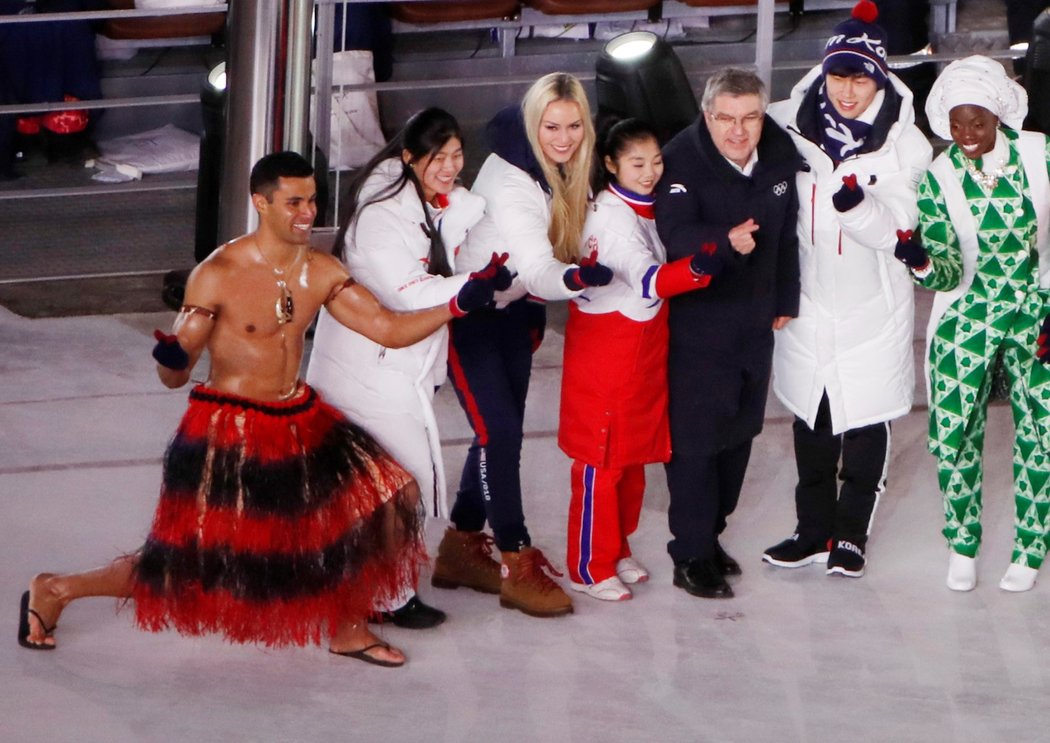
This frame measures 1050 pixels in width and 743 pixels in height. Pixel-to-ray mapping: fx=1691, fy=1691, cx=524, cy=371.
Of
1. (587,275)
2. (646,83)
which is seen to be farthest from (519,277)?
(646,83)

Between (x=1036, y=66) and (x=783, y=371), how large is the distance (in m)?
2.47

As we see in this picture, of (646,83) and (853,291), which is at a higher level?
(646,83)

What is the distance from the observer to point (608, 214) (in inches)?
148

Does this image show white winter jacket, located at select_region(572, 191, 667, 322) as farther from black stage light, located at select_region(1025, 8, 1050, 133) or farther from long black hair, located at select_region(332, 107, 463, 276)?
black stage light, located at select_region(1025, 8, 1050, 133)

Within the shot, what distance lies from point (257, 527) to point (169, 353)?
397 mm

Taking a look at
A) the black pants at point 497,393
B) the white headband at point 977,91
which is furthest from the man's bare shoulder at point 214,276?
the white headband at point 977,91

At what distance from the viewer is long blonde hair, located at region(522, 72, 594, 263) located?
143 inches

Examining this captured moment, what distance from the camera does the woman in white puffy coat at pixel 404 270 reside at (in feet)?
11.9

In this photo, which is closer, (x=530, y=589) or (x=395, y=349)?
(x=395, y=349)

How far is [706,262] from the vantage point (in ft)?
11.6

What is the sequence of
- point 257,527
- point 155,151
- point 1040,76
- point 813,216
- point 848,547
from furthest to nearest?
point 155,151
point 1040,76
point 848,547
point 813,216
point 257,527

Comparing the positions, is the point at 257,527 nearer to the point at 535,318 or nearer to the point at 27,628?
the point at 27,628

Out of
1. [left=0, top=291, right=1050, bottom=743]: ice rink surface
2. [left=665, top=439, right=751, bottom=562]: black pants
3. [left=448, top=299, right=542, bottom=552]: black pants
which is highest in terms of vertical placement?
[left=448, top=299, right=542, bottom=552]: black pants

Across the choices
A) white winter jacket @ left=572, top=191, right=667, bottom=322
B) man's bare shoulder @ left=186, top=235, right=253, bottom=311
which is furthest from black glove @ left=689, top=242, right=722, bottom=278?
man's bare shoulder @ left=186, top=235, right=253, bottom=311
